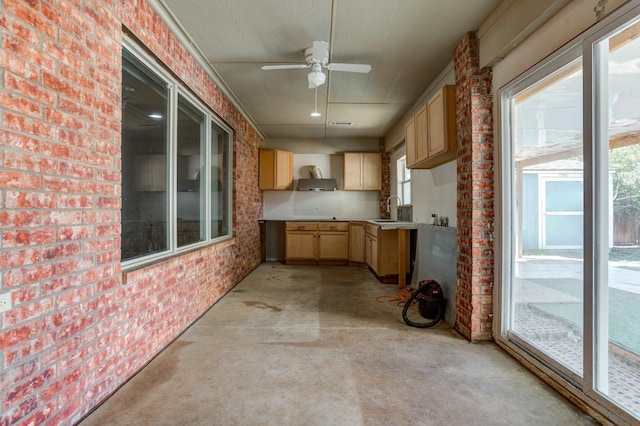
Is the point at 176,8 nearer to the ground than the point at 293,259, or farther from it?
farther from it

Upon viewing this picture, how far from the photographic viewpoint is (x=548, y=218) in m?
2.24

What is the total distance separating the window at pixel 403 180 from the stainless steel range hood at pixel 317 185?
1.43m

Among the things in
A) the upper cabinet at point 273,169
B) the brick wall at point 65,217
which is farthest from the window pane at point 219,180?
the upper cabinet at point 273,169

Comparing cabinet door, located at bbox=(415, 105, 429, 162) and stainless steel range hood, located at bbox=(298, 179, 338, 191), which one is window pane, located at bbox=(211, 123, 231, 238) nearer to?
stainless steel range hood, located at bbox=(298, 179, 338, 191)

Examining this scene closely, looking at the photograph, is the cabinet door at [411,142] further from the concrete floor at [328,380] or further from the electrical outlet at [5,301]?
the electrical outlet at [5,301]

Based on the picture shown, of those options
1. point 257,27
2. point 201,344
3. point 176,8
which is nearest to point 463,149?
point 257,27

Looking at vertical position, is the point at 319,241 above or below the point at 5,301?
below

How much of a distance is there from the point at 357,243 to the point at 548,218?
4263mm

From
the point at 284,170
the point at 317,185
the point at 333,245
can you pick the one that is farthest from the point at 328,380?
the point at 284,170

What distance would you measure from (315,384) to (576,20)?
2737 mm

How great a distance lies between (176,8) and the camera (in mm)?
2523

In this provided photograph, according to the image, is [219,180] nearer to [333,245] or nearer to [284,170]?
[284,170]

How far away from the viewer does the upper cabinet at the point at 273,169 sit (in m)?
6.69

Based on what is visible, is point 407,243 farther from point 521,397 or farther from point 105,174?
point 105,174
